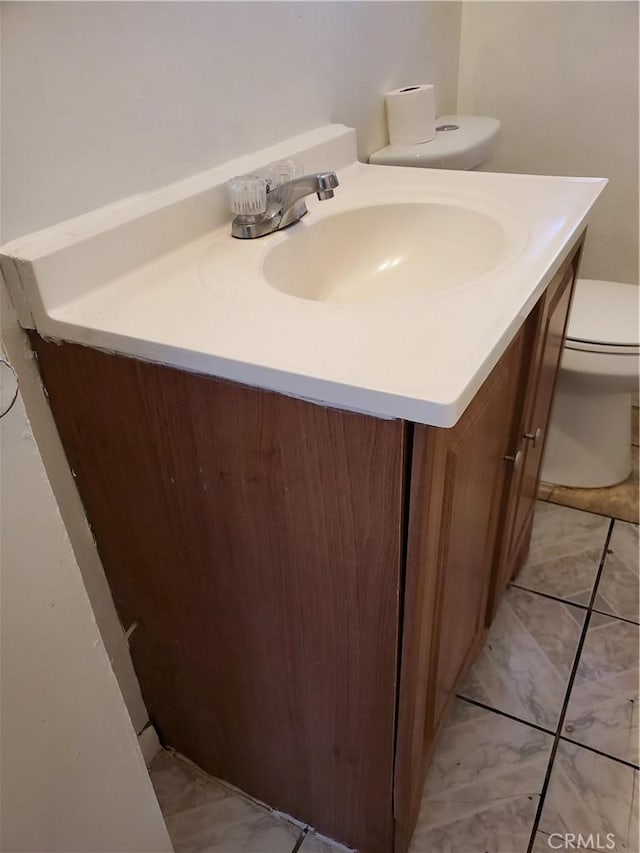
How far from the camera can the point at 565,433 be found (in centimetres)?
177

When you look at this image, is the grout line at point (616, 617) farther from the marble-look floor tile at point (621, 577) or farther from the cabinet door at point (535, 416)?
the cabinet door at point (535, 416)

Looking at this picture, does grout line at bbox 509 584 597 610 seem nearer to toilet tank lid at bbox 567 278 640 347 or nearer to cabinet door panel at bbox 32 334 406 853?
toilet tank lid at bbox 567 278 640 347

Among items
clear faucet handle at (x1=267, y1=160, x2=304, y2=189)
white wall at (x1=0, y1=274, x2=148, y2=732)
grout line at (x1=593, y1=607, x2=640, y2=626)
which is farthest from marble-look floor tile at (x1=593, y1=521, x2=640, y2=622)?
clear faucet handle at (x1=267, y1=160, x2=304, y2=189)

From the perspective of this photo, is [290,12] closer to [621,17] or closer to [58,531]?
[58,531]

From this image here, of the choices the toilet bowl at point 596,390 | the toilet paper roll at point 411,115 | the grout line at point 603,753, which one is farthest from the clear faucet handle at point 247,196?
the grout line at point 603,753

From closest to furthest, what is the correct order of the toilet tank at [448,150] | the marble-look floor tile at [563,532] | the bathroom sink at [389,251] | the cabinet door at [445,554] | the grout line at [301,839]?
the cabinet door at [445,554] → the bathroom sink at [389,251] → the grout line at [301,839] → the toilet tank at [448,150] → the marble-look floor tile at [563,532]

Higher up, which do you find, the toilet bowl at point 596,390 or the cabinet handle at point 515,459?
the cabinet handle at point 515,459

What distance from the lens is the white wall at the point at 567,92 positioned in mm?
1703

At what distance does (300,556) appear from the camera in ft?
2.45

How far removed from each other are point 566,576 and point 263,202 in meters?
1.11

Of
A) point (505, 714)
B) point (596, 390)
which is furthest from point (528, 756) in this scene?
point (596, 390)

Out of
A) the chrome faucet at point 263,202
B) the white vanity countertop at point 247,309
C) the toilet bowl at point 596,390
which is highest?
the chrome faucet at point 263,202

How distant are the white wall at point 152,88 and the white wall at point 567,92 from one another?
0.64 metres

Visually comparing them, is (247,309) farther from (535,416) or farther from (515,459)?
(535,416)
